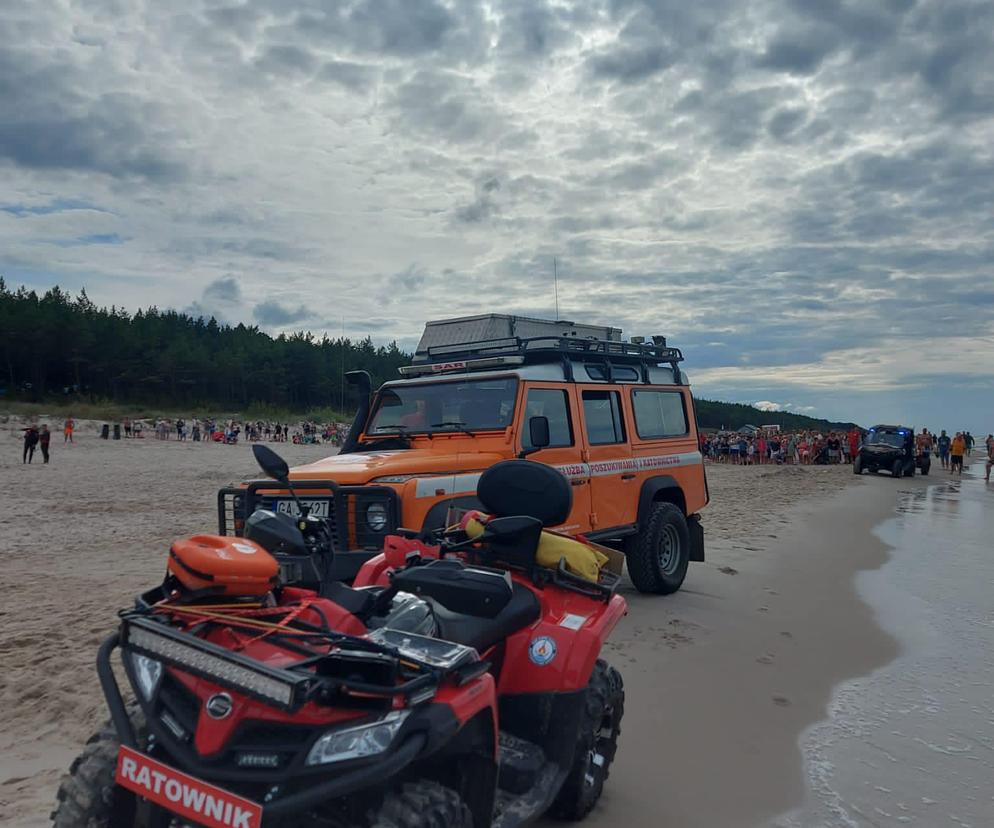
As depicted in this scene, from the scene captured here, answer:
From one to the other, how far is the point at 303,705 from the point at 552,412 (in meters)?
5.63

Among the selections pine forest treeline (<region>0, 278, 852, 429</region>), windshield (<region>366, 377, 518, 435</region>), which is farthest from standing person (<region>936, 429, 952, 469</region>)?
windshield (<region>366, 377, 518, 435</region>)

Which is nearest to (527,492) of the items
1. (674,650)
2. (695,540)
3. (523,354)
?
(674,650)

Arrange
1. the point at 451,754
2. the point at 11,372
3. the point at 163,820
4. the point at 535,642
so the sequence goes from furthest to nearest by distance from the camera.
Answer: the point at 11,372
the point at 535,642
the point at 451,754
the point at 163,820

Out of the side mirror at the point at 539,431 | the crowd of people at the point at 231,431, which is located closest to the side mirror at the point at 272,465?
the side mirror at the point at 539,431

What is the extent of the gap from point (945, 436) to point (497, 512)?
48.3 metres

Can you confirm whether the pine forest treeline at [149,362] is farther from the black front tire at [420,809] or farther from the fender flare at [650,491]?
the black front tire at [420,809]

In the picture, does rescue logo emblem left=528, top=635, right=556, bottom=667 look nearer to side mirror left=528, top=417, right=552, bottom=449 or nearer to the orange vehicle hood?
the orange vehicle hood

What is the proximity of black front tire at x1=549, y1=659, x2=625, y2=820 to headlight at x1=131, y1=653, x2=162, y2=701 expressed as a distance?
1.81 meters

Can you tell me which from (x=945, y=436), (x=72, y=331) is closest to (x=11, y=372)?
(x=72, y=331)

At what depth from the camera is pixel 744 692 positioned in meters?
5.79

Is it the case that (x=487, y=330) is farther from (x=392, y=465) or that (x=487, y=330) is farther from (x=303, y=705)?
(x=303, y=705)

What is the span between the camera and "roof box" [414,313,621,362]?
8.88 meters

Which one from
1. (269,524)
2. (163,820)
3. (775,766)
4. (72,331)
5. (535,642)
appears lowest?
(775,766)

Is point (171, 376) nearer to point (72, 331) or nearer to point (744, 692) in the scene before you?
point (72, 331)
